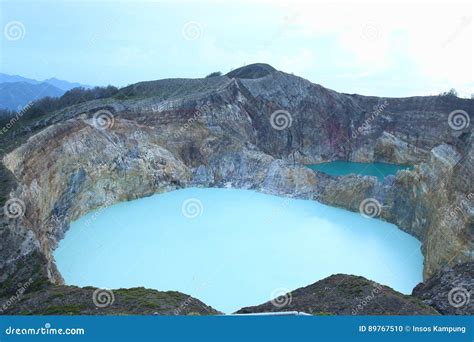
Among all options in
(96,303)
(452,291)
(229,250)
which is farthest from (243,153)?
(96,303)

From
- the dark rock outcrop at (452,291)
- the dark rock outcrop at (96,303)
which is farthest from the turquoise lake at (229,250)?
the dark rock outcrop at (452,291)

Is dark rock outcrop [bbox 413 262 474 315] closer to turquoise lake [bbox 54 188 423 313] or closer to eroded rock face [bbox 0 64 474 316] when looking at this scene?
eroded rock face [bbox 0 64 474 316]

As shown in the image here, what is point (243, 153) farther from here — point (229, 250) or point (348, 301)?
point (348, 301)

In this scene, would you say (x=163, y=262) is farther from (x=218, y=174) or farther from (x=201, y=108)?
(x=201, y=108)

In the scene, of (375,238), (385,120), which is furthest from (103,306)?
(385,120)

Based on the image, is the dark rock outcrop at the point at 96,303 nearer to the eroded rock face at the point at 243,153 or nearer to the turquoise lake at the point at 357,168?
the eroded rock face at the point at 243,153
